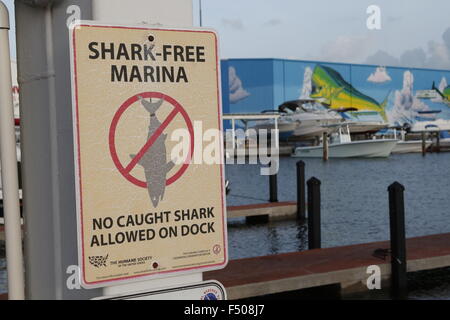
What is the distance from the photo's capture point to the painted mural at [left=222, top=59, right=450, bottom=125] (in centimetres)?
6962

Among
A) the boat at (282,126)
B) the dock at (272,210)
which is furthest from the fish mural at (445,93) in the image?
the dock at (272,210)

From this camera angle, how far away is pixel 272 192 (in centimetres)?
1689

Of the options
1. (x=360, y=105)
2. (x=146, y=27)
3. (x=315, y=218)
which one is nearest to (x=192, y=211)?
(x=146, y=27)

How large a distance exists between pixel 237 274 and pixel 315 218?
11.5ft

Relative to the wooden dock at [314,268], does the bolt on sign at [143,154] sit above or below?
above

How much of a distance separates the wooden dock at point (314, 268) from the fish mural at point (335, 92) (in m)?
65.6

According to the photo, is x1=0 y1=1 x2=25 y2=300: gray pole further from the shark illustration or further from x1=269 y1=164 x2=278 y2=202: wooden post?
x1=269 y1=164 x2=278 y2=202: wooden post

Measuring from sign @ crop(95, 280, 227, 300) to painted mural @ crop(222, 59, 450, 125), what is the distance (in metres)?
67.2

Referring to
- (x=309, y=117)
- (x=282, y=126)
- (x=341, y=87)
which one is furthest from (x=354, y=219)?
(x=341, y=87)

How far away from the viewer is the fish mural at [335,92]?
73812 mm

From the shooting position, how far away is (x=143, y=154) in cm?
213

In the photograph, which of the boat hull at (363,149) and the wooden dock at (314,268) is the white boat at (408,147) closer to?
the boat hull at (363,149)

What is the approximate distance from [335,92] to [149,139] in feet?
247

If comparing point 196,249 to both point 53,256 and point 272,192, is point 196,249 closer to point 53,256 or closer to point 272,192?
point 53,256
